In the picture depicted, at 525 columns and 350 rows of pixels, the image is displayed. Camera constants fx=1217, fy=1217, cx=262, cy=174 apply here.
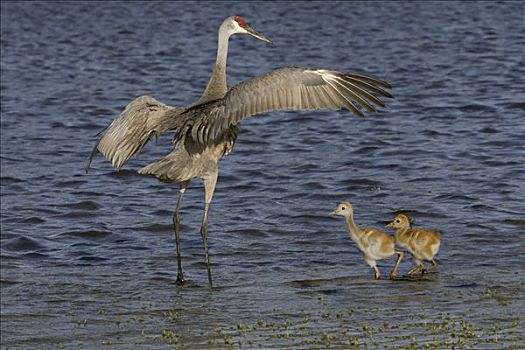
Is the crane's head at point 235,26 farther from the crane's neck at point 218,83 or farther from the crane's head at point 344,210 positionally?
the crane's head at point 344,210

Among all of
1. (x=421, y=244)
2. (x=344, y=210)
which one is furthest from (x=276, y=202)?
(x=421, y=244)

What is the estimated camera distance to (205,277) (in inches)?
400

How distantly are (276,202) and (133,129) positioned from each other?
338 cm

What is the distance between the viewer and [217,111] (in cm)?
905

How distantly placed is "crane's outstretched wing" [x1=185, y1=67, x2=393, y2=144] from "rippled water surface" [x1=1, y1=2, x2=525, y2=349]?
4.56 feet

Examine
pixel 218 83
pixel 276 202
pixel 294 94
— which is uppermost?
pixel 294 94

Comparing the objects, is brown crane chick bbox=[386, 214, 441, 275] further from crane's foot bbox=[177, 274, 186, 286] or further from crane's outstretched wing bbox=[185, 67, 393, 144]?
crane's foot bbox=[177, 274, 186, 286]

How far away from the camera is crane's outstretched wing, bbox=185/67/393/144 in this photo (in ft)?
29.1

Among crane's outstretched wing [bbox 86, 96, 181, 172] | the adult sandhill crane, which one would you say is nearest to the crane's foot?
the adult sandhill crane

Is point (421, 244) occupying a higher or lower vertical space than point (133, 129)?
lower

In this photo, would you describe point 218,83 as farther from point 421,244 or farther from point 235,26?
point 421,244

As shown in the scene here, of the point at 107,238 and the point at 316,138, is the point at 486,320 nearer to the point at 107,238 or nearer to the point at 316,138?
the point at 107,238

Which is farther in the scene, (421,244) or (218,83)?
(218,83)

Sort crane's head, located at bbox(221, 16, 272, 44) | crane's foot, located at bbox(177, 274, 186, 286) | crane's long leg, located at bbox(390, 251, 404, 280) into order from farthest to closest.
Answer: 1. crane's head, located at bbox(221, 16, 272, 44)
2. crane's foot, located at bbox(177, 274, 186, 286)
3. crane's long leg, located at bbox(390, 251, 404, 280)
